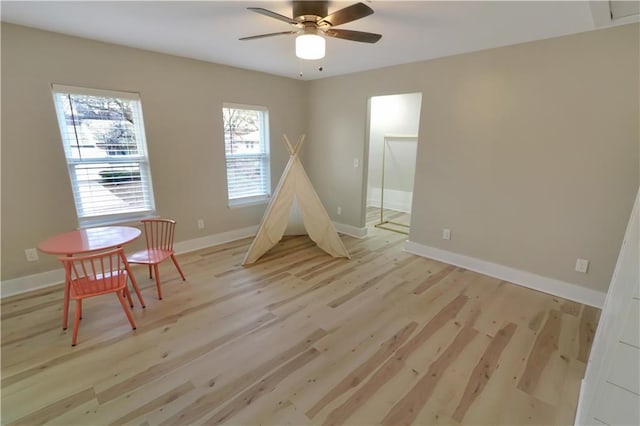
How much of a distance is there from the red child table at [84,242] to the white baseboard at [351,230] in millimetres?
2992

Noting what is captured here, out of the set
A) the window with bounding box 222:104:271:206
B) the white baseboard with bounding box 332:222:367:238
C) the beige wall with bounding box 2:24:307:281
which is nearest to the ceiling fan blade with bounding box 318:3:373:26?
the beige wall with bounding box 2:24:307:281

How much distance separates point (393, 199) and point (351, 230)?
1.95 m

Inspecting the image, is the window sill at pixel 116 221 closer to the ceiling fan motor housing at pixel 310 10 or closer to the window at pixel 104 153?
the window at pixel 104 153

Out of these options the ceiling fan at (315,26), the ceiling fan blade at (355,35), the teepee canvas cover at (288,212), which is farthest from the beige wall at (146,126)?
the ceiling fan blade at (355,35)

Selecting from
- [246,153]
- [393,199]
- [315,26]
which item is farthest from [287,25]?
[393,199]

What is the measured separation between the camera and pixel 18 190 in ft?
8.74

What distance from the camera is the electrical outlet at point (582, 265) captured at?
2.66m

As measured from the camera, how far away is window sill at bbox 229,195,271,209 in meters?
4.29

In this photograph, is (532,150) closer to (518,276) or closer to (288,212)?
(518,276)

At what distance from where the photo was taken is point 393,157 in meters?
Result: 5.89

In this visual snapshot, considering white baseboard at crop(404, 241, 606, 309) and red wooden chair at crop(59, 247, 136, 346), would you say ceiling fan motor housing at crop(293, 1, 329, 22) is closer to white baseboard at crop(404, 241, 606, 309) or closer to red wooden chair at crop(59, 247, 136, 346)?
red wooden chair at crop(59, 247, 136, 346)

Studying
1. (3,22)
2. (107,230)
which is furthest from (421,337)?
(3,22)

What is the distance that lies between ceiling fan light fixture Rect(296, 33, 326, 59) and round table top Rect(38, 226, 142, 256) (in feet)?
6.81

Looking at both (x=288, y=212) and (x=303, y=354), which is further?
(x=288, y=212)
